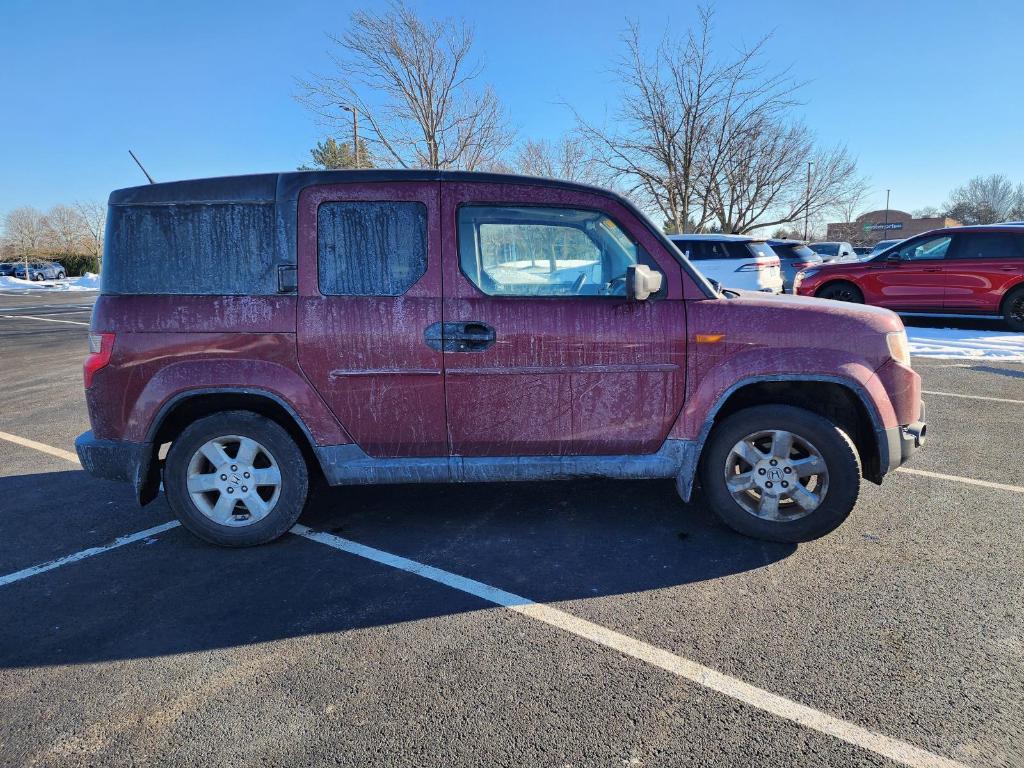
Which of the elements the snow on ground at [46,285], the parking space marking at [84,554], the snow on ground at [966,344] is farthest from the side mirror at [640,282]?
the snow on ground at [46,285]

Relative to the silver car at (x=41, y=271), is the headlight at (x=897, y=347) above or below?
below

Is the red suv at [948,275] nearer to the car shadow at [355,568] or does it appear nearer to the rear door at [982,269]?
the rear door at [982,269]

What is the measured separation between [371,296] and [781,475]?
248 cm

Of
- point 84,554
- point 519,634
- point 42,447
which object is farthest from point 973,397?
point 42,447

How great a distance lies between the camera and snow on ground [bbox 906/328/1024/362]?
927 cm

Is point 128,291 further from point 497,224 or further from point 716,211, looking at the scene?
point 716,211

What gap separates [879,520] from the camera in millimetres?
3867

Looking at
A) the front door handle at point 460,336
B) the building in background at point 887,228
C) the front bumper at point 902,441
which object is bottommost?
the front bumper at point 902,441

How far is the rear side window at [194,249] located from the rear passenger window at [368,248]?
32 cm

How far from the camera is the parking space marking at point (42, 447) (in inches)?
217

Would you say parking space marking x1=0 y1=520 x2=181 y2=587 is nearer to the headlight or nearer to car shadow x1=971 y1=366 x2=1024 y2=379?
the headlight

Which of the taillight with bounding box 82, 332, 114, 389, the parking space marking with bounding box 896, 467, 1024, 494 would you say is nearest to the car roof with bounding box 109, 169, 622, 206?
the taillight with bounding box 82, 332, 114, 389

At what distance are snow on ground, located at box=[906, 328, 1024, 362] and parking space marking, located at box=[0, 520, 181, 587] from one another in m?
9.82

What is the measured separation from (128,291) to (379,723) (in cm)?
271
